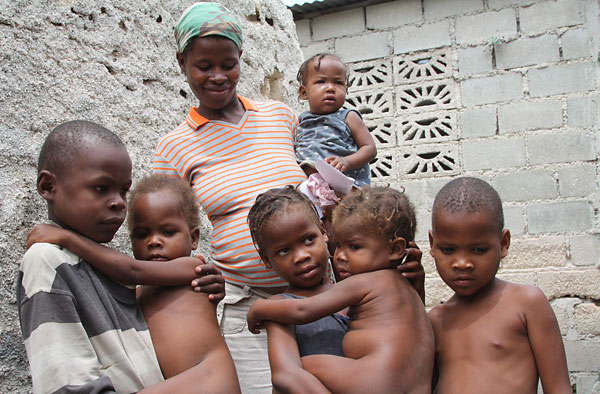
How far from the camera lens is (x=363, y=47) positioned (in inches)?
233

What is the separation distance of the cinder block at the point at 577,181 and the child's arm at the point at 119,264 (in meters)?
4.07

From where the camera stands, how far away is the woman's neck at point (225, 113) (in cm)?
249

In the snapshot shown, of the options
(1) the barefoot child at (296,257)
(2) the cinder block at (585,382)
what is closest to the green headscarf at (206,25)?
(1) the barefoot child at (296,257)

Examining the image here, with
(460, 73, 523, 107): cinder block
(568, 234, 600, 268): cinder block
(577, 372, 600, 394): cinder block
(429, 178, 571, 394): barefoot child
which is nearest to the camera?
(429, 178, 571, 394): barefoot child

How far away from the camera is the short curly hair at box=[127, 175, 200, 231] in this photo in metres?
2.15

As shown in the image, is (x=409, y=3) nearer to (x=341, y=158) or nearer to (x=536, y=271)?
(x=536, y=271)

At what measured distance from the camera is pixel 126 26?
113 inches

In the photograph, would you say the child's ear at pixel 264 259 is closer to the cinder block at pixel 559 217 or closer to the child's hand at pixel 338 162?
the child's hand at pixel 338 162

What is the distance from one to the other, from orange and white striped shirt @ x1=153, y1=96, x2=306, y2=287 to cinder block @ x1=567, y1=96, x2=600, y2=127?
3.59 meters

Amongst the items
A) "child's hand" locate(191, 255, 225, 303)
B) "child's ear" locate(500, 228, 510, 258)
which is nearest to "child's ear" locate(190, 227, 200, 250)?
"child's hand" locate(191, 255, 225, 303)

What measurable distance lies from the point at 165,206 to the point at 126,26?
3.95 ft

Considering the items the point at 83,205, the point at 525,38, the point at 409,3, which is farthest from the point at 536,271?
the point at 83,205

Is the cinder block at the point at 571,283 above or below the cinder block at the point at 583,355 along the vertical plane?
above

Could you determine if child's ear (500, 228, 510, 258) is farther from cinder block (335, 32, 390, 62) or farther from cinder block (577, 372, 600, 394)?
cinder block (335, 32, 390, 62)
